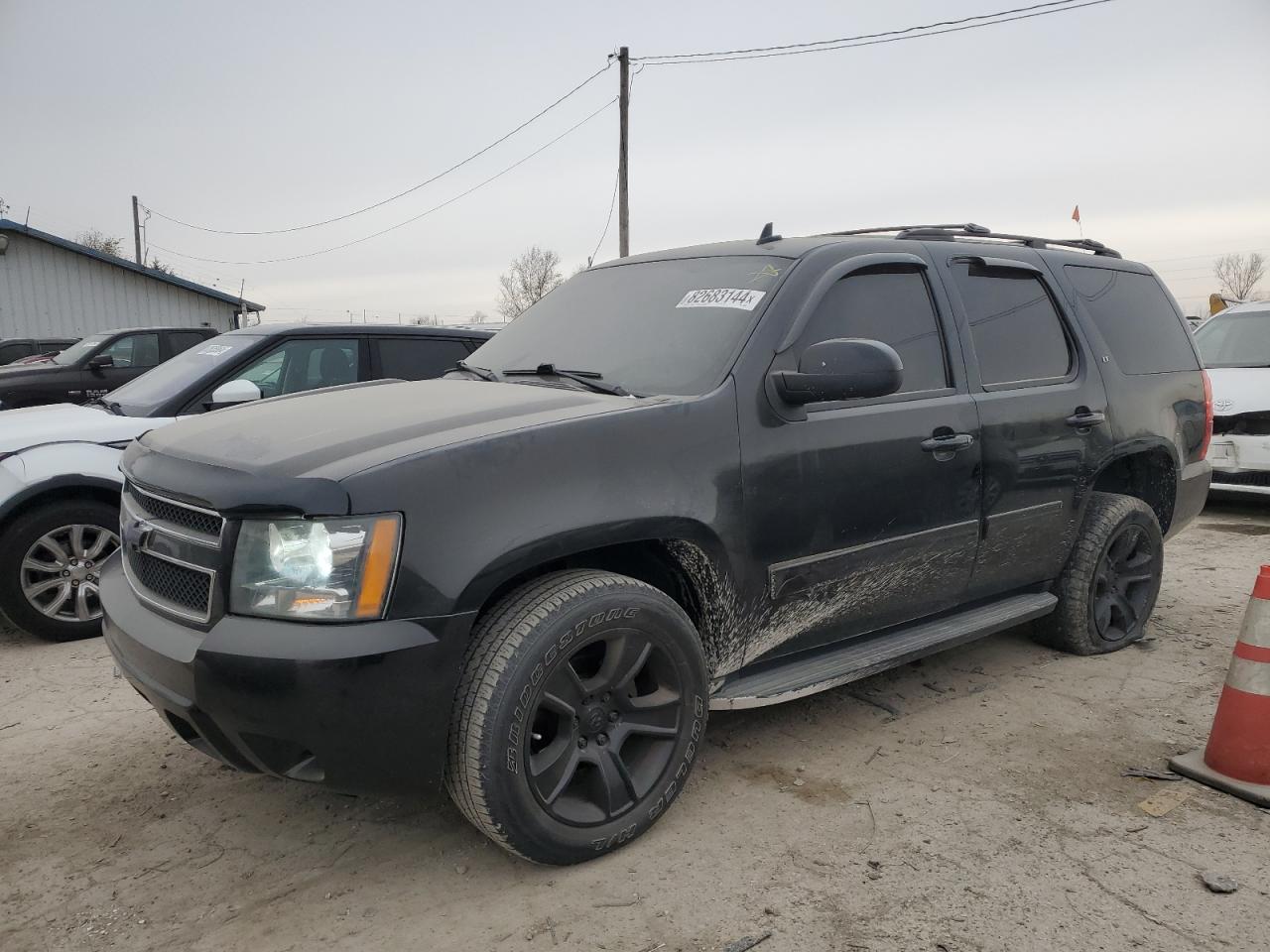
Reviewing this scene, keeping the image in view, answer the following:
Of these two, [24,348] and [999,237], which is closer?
[999,237]

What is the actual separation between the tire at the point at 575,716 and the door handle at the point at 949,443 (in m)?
1.21

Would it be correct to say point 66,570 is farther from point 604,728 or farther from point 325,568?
point 604,728

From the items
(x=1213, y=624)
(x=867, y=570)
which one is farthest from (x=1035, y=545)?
(x=1213, y=624)

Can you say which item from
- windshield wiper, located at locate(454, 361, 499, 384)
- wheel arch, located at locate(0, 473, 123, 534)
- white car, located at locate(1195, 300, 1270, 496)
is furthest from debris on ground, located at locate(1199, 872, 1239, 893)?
white car, located at locate(1195, 300, 1270, 496)

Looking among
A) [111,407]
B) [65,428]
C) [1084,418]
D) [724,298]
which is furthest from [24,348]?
[1084,418]

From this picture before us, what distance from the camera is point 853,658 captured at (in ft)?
10.6

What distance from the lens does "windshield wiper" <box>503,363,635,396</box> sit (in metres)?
3.06

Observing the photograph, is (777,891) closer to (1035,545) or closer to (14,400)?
(1035,545)

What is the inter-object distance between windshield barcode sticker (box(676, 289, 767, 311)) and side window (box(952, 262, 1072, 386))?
1.05 meters

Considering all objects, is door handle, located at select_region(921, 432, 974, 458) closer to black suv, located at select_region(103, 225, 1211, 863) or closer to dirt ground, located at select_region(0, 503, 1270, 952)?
black suv, located at select_region(103, 225, 1211, 863)

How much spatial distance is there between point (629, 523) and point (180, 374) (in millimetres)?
4118

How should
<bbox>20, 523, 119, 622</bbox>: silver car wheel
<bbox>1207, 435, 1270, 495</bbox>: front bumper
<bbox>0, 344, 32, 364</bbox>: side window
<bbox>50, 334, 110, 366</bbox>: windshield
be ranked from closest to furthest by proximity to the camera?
<bbox>20, 523, 119, 622</bbox>: silver car wheel, <bbox>1207, 435, 1270, 495</bbox>: front bumper, <bbox>50, 334, 110, 366</bbox>: windshield, <bbox>0, 344, 32, 364</bbox>: side window

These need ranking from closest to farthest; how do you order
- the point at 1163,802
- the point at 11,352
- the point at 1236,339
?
the point at 1163,802 < the point at 1236,339 < the point at 11,352

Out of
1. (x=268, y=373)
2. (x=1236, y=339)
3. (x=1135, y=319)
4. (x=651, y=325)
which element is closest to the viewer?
(x=651, y=325)
